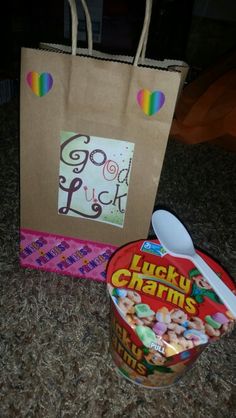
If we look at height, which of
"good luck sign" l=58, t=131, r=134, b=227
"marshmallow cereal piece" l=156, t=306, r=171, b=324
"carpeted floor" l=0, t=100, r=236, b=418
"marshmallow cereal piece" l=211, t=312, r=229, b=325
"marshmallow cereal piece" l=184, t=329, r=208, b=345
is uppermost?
"good luck sign" l=58, t=131, r=134, b=227

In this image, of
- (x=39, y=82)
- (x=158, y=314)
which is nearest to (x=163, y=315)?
(x=158, y=314)

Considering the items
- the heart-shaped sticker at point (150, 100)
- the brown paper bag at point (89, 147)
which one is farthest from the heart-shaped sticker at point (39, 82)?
the heart-shaped sticker at point (150, 100)

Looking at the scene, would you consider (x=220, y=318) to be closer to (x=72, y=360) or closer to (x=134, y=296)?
(x=134, y=296)

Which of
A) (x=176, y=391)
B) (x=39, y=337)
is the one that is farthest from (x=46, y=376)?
(x=176, y=391)

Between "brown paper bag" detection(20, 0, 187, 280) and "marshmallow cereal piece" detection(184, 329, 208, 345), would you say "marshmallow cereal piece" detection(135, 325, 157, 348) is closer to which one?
"marshmallow cereal piece" detection(184, 329, 208, 345)

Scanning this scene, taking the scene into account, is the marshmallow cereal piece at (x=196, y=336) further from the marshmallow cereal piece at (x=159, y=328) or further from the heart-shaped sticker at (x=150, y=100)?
the heart-shaped sticker at (x=150, y=100)

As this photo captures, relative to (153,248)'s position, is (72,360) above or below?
below

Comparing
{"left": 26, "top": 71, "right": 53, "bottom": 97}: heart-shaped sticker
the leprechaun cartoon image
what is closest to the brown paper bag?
{"left": 26, "top": 71, "right": 53, "bottom": 97}: heart-shaped sticker

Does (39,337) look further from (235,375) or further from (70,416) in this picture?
(235,375)

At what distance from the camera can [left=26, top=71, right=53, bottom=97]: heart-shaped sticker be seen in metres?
0.45

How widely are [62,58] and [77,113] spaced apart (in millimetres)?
73

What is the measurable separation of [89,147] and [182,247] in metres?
0.20

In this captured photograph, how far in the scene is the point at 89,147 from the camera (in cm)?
50

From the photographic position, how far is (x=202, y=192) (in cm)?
90
